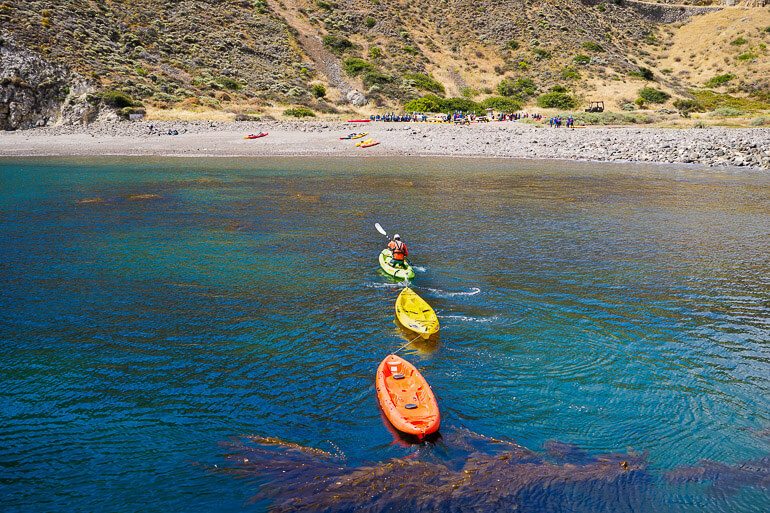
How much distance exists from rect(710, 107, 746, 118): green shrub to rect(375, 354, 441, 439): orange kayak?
64180mm

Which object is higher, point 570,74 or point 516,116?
point 570,74

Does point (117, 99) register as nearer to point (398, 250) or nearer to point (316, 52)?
point (316, 52)

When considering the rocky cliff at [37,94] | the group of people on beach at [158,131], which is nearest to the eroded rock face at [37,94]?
the rocky cliff at [37,94]

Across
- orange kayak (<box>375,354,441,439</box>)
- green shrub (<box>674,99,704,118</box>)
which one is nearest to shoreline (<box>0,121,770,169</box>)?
green shrub (<box>674,99,704,118</box>)

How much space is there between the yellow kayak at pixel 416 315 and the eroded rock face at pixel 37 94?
5155 cm

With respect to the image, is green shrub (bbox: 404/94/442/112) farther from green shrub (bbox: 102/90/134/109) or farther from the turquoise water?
the turquoise water

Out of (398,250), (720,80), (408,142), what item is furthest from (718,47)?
(398,250)

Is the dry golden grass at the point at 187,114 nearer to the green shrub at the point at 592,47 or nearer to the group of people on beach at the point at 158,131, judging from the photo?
the group of people on beach at the point at 158,131

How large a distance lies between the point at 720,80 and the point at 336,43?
58.9 metres

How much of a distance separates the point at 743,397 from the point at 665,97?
67417 mm

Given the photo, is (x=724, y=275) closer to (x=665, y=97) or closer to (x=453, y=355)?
(x=453, y=355)

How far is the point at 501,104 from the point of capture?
2635 inches

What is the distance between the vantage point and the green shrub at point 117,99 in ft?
174

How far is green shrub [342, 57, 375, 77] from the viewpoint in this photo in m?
72.2
